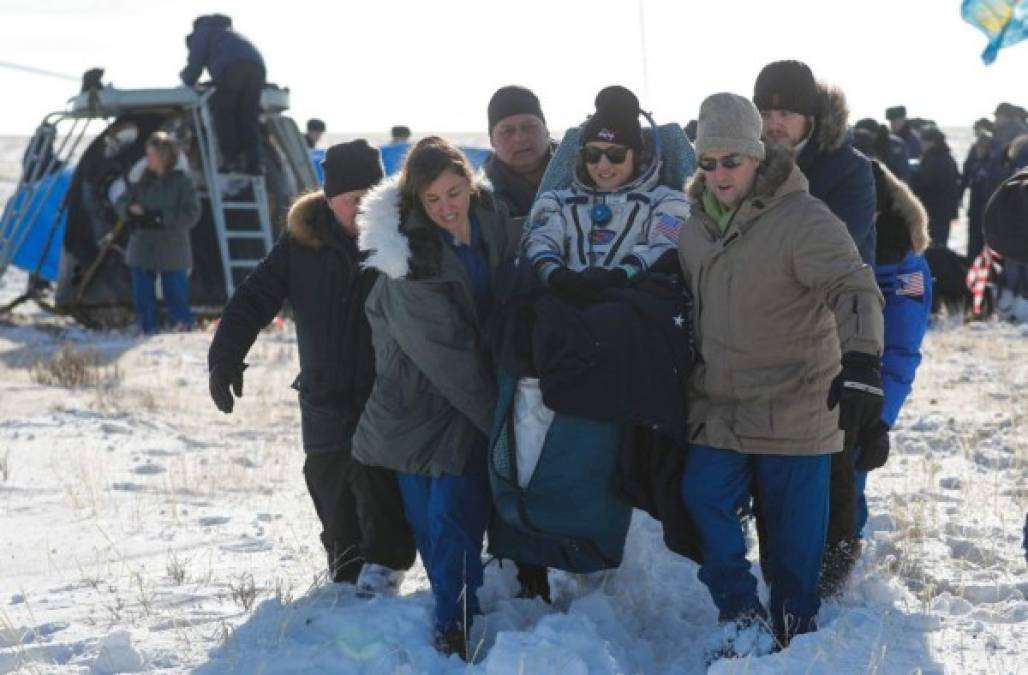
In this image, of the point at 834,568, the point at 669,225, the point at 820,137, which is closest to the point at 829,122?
the point at 820,137

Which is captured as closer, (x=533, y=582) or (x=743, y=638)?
(x=743, y=638)

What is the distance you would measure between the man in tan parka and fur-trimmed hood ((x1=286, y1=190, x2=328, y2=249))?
4.43 ft

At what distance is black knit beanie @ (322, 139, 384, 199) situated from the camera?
4.50 meters

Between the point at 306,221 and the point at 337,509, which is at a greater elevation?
the point at 306,221

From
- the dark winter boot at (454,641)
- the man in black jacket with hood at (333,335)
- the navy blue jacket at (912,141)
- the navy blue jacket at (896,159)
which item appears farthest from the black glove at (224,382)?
the navy blue jacket at (912,141)

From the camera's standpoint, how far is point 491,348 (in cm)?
402

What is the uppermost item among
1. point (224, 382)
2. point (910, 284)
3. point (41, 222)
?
point (910, 284)

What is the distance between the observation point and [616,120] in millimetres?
4043

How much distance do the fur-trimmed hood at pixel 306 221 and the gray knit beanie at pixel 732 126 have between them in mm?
1458

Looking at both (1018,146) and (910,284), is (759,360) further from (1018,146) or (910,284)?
(1018,146)

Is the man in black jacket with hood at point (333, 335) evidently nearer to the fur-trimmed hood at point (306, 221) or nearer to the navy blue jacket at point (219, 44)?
the fur-trimmed hood at point (306, 221)

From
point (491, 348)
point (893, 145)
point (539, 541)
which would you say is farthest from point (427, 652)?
point (893, 145)

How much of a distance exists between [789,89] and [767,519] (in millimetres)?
1358

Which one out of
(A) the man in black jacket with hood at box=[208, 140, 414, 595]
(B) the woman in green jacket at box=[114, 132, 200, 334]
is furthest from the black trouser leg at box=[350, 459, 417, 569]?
(B) the woman in green jacket at box=[114, 132, 200, 334]
